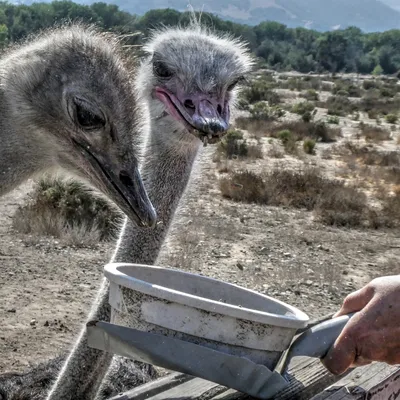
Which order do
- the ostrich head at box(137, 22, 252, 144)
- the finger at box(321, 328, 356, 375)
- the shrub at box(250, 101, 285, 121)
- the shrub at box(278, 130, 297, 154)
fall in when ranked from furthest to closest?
the shrub at box(250, 101, 285, 121)
the shrub at box(278, 130, 297, 154)
the ostrich head at box(137, 22, 252, 144)
the finger at box(321, 328, 356, 375)

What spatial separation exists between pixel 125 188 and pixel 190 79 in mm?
950

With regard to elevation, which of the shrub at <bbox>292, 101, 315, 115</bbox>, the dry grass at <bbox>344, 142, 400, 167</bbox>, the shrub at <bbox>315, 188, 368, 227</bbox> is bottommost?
the shrub at <bbox>292, 101, 315, 115</bbox>

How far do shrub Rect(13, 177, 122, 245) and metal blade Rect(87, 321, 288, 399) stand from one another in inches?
162

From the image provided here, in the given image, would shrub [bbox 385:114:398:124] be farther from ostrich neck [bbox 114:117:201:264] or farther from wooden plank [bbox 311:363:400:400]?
wooden plank [bbox 311:363:400:400]

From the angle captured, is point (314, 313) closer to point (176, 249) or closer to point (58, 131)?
point (176, 249)

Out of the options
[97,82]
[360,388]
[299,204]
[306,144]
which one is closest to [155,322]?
[360,388]

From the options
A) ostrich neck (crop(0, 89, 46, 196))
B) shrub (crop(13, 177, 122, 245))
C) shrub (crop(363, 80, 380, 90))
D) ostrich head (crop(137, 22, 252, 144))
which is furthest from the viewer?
shrub (crop(363, 80, 380, 90))

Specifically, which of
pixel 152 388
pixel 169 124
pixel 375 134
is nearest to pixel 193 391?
pixel 152 388

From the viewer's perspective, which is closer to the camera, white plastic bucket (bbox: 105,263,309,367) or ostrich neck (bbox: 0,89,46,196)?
white plastic bucket (bbox: 105,263,309,367)

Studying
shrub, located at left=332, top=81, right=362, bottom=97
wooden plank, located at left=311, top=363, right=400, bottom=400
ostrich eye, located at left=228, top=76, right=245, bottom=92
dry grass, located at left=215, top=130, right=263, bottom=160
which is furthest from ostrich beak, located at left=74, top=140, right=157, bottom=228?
shrub, located at left=332, top=81, right=362, bottom=97

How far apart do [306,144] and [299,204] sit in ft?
18.2

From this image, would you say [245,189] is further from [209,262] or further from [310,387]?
[310,387]

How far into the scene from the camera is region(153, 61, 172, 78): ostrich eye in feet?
8.76

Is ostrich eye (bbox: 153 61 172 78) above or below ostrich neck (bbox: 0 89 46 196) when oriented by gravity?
above
